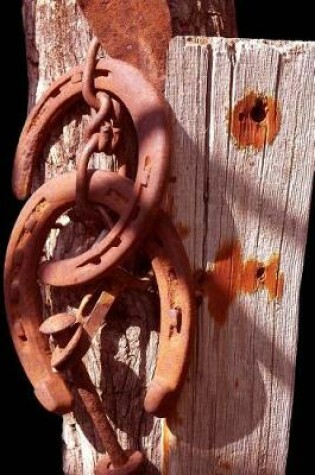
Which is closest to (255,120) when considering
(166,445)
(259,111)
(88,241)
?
(259,111)

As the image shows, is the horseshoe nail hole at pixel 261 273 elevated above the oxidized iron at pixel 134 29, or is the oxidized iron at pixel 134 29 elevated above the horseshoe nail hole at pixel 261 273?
the oxidized iron at pixel 134 29

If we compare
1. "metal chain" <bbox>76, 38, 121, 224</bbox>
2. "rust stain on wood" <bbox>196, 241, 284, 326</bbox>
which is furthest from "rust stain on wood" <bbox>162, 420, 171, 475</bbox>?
"metal chain" <bbox>76, 38, 121, 224</bbox>

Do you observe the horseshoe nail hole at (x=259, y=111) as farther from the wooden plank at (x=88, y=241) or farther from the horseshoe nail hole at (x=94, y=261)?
the horseshoe nail hole at (x=94, y=261)

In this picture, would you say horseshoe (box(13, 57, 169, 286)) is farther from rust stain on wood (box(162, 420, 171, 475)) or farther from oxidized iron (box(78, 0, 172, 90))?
rust stain on wood (box(162, 420, 171, 475))

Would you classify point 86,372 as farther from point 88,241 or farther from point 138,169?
point 138,169

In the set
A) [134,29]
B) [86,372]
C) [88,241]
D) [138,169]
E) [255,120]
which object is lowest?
[86,372]

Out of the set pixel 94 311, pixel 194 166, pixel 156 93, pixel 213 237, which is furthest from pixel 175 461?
pixel 156 93

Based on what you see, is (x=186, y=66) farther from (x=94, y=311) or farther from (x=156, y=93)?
(x=94, y=311)

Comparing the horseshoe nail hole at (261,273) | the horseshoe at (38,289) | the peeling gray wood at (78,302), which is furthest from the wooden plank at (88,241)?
the horseshoe nail hole at (261,273)

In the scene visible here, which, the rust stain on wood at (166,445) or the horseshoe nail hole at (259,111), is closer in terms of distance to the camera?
the horseshoe nail hole at (259,111)
